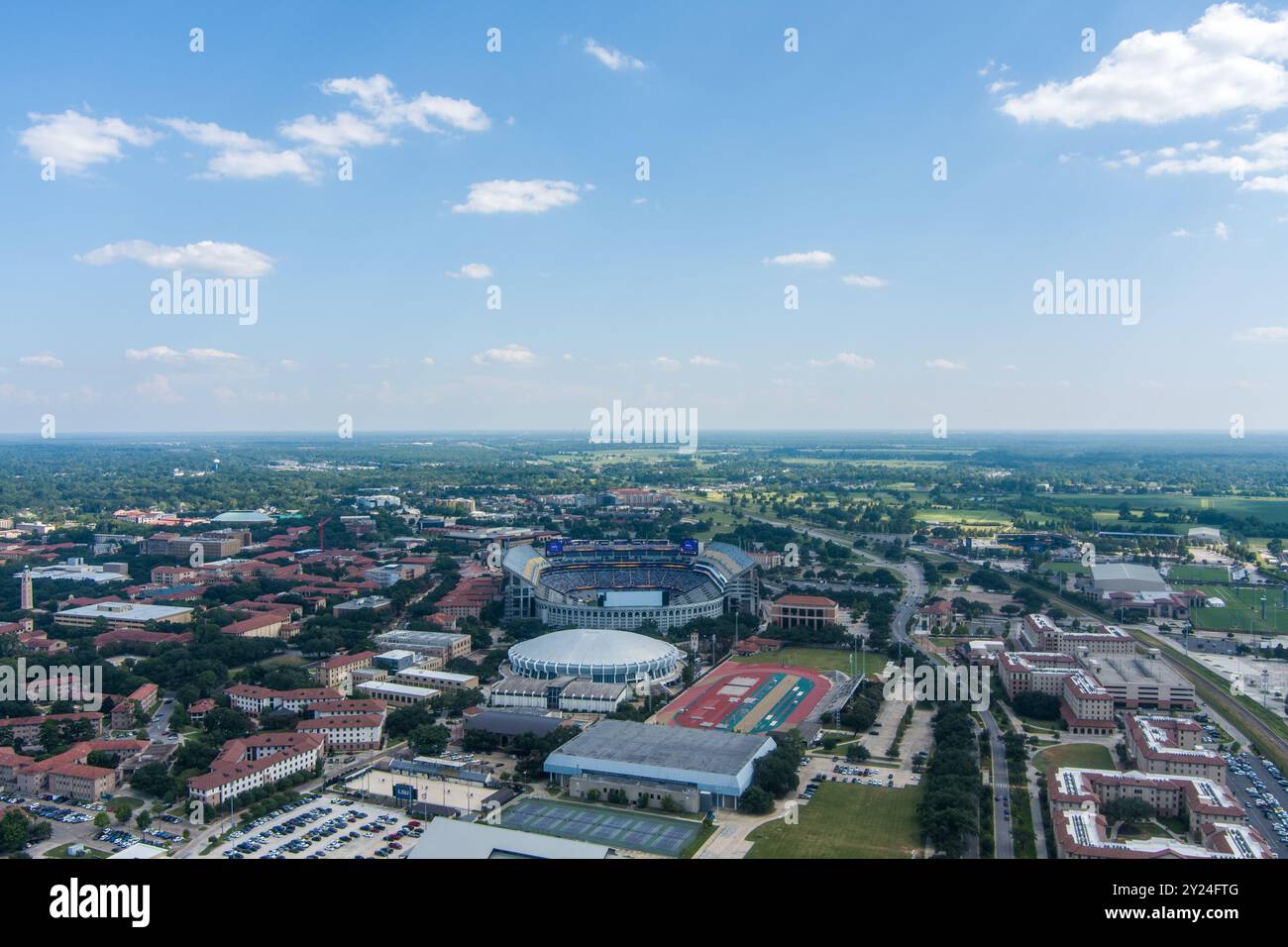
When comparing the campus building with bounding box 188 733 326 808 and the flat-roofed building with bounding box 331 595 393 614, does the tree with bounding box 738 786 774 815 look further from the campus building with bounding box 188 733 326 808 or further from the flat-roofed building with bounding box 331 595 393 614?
the flat-roofed building with bounding box 331 595 393 614

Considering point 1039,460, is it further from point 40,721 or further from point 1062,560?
point 40,721

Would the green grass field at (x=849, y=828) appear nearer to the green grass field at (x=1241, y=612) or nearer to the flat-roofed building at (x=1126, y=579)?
the green grass field at (x=1241, y=612)

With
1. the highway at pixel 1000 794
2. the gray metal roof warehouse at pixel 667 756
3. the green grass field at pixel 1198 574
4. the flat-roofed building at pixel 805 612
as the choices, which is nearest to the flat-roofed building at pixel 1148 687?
the highway at pixel 1000 794

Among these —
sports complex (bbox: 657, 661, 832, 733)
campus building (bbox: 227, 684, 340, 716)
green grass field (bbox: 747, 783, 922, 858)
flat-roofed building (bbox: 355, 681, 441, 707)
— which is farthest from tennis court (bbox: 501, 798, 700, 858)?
campus building (bbox: 227, 684, 340, 716)

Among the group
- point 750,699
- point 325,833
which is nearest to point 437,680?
point 750,699

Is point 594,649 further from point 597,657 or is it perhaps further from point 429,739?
point 429,739

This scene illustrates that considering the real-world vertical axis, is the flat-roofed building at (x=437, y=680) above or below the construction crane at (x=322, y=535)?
below

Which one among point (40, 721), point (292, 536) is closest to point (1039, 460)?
point (292, 536)
